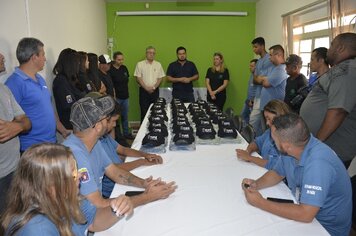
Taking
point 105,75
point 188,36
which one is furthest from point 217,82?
point 105,75

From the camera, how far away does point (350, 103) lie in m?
2.23

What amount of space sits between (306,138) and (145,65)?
490cm

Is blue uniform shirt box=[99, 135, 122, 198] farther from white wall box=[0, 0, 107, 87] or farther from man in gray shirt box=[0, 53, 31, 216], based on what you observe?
white wall box=[0, 0, 107, 87]

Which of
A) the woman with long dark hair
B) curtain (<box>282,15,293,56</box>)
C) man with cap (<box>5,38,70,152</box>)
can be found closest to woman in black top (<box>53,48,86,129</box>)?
man with cap (<box>5,38,70,152</box>)

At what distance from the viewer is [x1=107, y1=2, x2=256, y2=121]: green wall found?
6.48 metres

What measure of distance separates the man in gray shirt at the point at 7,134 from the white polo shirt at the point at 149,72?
13.7 ft

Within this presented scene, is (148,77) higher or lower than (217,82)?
higher

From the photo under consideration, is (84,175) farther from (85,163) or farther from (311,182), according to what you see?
(311,182)

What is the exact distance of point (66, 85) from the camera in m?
2.93

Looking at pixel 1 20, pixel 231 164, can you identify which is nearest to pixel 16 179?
pixel 231 164

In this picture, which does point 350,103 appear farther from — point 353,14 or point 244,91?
point 244,91

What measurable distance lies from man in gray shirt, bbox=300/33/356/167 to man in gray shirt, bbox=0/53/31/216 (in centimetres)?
209

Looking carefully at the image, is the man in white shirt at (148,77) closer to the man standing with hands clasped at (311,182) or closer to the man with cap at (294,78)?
the man with cap at (294,78)

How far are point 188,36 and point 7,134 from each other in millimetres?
5229
